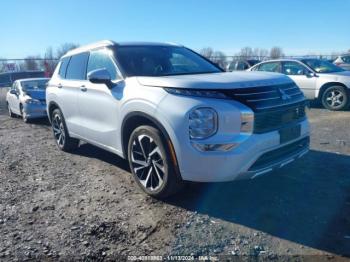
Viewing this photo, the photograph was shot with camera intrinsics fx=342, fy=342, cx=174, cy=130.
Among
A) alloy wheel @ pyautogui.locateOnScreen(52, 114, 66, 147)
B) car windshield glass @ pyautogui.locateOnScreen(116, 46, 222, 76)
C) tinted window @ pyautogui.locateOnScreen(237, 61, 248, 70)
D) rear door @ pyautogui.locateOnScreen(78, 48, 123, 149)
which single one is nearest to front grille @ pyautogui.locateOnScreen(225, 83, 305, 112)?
car windshield glass @ pyautogui.locateOnScreen(116, 46, 222, 76)

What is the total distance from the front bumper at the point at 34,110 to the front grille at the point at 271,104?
8567mm

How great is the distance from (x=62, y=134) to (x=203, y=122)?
3.95 meters

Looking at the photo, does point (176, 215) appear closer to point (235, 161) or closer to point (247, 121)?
point (235, 161)

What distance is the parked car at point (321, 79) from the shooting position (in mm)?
9878

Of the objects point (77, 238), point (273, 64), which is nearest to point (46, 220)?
point (77, 238)

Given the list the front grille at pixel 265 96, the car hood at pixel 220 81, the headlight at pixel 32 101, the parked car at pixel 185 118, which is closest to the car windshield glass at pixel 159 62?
the parked car at pixel 185 118

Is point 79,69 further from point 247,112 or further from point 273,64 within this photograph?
point 273,64

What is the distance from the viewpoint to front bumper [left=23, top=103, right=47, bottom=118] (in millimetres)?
10617

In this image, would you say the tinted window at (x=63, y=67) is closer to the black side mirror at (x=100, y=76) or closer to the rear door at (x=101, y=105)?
the rear door at (x=101, y=105)

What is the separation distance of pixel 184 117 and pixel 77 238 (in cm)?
159

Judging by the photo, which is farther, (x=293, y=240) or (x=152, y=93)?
(x=152, y=93)

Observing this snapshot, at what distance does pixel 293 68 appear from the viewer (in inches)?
431

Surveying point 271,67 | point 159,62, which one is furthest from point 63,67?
point 271,67

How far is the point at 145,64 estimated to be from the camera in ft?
15.4
